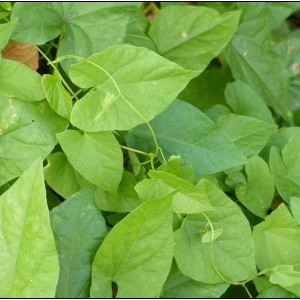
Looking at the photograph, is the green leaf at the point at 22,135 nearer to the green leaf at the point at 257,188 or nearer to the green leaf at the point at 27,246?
the green leaf at the point at 27,246

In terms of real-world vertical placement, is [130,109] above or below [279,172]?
above

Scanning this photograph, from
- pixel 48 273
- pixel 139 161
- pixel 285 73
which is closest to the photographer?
pixel 48 273

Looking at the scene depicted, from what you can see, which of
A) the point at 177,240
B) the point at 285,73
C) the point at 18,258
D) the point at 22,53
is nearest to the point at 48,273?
the point at 18,258

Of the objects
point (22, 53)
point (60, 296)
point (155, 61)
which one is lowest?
point (60, 296)

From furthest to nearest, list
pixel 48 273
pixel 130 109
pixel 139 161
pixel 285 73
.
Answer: pixel 285 73, pixel 139 161, pixel 130 109, pixel 48 273

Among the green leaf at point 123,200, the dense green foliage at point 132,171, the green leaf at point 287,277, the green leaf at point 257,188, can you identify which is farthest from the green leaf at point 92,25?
the green leaf at point 287,277

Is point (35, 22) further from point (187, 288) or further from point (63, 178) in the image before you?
point (187, 288)

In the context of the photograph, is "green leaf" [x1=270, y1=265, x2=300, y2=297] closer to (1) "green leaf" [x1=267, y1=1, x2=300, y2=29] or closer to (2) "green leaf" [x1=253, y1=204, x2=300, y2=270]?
(2) "green leaf" [x1=253, y1=204, x2=300, y2=270]

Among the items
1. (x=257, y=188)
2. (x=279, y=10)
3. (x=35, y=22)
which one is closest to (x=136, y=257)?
(x=257, y=188)

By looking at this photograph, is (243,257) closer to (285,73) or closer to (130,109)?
(130,109)
